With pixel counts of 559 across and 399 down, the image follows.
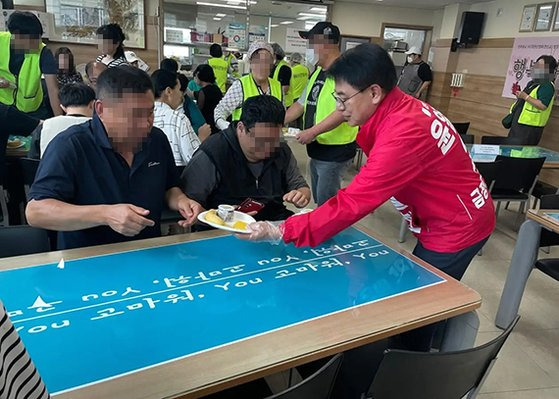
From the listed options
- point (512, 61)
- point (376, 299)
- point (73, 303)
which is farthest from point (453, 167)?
point (512, 61)

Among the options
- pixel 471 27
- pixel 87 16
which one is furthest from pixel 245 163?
pixel 471 27

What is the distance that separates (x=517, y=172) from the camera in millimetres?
3359

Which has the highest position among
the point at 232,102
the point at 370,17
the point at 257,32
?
the point at 370,17

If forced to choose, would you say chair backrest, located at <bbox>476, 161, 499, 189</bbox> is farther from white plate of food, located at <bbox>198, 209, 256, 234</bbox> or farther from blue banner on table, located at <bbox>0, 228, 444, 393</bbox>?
white plate of food, located at <bbox>198, 209, 256, 234</bbox>

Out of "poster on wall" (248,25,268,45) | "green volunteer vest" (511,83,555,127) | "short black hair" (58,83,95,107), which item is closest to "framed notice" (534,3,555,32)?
"green volunteer vest" (511,83,555,127)

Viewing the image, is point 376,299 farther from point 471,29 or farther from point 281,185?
point 471,29

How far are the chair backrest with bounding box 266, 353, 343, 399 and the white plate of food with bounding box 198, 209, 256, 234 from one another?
0.62 meters

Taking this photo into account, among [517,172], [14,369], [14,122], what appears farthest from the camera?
[517,172]

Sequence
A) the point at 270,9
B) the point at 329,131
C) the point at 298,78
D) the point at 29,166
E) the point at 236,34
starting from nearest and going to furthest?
1. the point at 29,166
2. the point at 329,131
3. the point at 298,78
4. the point at 236,34
5. the point at 270,9

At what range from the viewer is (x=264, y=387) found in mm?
1275

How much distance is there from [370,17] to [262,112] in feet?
25.8

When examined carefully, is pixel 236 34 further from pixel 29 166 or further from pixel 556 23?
pixel 29 166

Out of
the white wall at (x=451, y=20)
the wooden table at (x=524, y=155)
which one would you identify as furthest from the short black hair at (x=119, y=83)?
the white wall at (x=451, y=20)

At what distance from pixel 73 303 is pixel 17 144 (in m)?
2.24
